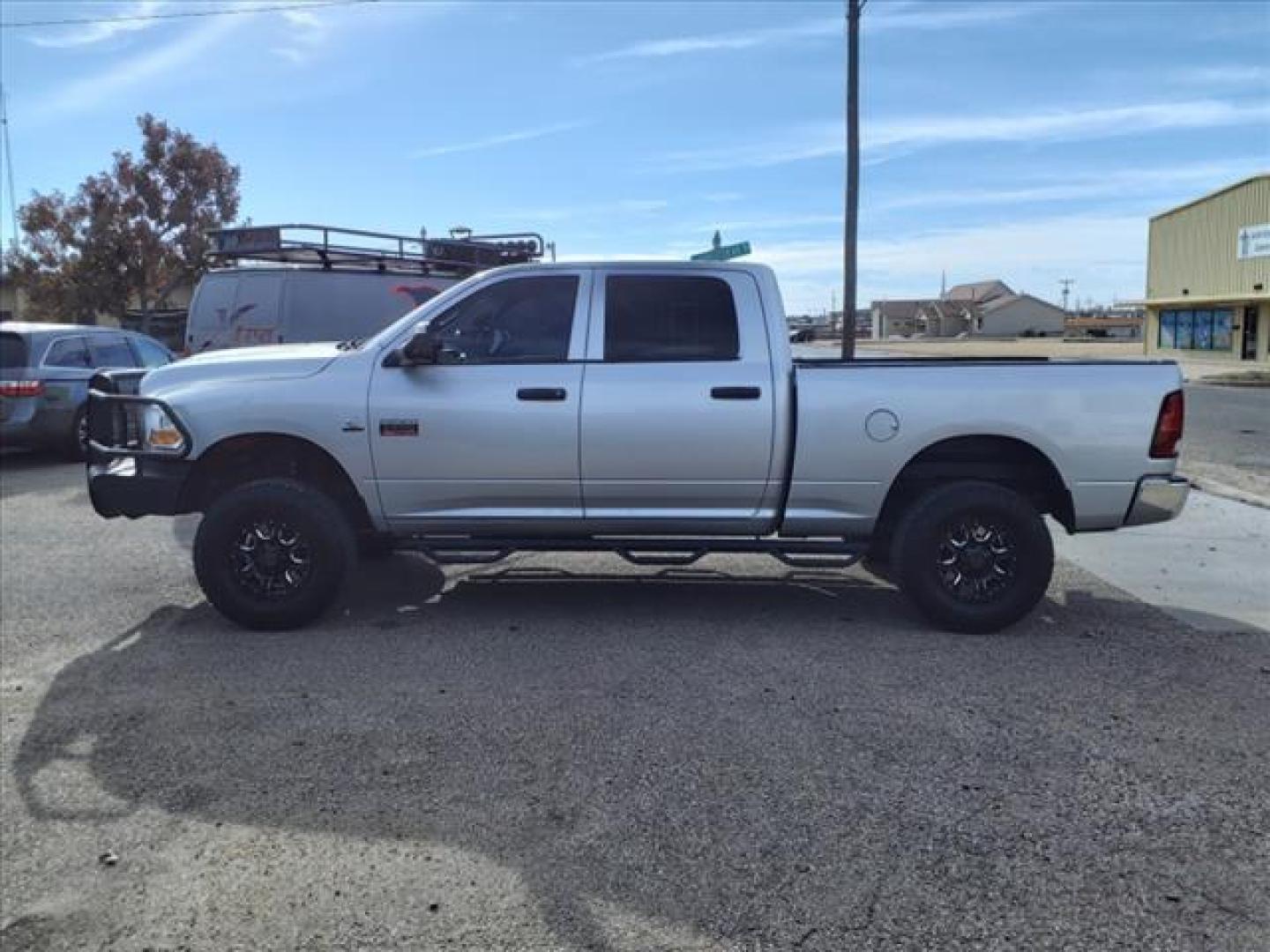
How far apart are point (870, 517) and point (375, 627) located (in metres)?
2.83

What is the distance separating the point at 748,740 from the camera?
433cm

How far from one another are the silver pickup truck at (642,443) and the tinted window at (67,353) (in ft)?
24.7

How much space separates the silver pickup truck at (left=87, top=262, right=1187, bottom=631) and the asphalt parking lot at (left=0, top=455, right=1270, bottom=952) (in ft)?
1.61

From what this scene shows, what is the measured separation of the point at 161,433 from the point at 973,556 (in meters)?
4.52

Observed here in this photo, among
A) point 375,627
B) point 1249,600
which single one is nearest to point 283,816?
point 375,627

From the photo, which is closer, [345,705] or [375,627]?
[345,705]

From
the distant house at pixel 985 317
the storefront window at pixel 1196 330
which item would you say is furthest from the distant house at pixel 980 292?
the storefront window at pixel 1196 330

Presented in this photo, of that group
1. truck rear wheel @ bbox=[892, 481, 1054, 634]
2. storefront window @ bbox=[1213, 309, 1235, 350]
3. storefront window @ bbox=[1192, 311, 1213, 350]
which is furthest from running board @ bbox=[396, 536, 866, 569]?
storefront window @ bbox=[1192, 311, 1213, 350]

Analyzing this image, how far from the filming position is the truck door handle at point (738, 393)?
5.73 m

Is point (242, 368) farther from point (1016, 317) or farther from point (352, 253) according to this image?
point (1016, 317)

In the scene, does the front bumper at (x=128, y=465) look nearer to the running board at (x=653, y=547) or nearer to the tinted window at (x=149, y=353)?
the running board at (x=653, y=547)

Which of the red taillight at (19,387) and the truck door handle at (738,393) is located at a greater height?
the truck door handle at (738,393)

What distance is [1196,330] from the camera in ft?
162

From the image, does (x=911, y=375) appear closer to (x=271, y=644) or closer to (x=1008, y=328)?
(x=271, y=644)
